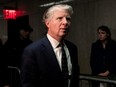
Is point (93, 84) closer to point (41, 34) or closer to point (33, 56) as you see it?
point (33, 56)

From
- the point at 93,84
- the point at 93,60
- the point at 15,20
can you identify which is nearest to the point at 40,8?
the point at 15,20

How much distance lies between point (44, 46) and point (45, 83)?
287mm

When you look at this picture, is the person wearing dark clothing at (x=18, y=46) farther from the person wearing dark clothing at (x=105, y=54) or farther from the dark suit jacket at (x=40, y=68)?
the dark suit jacket at (x=40, y=68)

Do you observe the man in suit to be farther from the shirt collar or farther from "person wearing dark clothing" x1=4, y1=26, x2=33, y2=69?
→ "person wearing dark clothing" x1=4, y1=26, x2=33, y2=69

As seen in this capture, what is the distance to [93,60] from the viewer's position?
19.2ft

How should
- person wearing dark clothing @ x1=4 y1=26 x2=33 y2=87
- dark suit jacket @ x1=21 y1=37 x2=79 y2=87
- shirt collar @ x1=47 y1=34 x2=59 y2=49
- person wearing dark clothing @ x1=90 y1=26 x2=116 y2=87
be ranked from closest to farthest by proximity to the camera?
dark suit jacket @ x1=21 y1=37 x2=79 y2=87 < shirt collar @ x1=47 y1=34 x2=59 y2=49 < person wearing dark clothing @ x1=90 y1=26 x2=116 y2=87 < person wearing dark clothing @ x1=4 y1=26 x2=33 y2=87

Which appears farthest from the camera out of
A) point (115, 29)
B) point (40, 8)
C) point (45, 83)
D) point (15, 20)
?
point (15, 20)

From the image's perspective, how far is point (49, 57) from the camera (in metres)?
2.38

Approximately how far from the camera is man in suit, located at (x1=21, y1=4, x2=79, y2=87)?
7.63ft

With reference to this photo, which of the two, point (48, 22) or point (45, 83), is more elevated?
point (48, 22)

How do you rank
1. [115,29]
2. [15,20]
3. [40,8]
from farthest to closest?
[15,20]
[40,8]
[115,29]

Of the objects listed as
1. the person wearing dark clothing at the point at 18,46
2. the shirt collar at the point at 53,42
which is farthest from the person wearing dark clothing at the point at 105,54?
the shirt collar at the point at 53,42

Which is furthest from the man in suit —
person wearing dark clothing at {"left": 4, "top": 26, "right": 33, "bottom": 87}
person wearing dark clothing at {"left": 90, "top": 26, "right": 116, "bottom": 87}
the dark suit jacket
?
person wearing dark clothing at {"left": 4, "top": 26, "right": 33, "bottom": 87}

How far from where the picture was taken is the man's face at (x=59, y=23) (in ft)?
7.64
